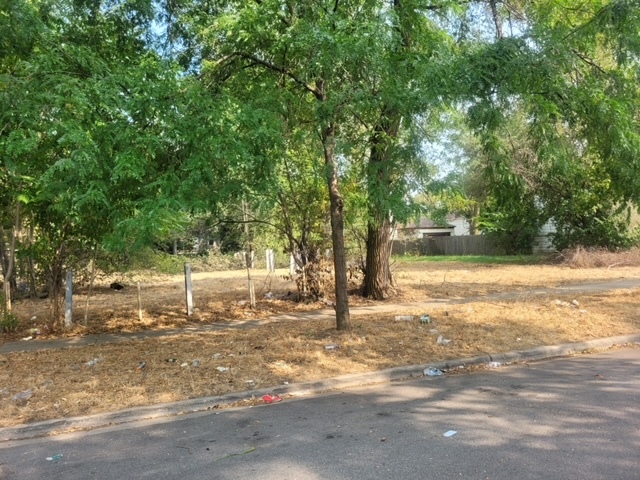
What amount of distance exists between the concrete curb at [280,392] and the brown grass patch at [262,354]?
17cm

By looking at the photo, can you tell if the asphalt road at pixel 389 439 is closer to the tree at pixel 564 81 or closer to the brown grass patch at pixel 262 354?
the brown grass patch at pixel 262 354

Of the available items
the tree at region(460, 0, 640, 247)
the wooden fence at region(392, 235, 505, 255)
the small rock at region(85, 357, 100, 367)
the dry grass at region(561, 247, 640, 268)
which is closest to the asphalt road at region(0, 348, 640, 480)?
the small rock at region(85, 357, 100, 367)

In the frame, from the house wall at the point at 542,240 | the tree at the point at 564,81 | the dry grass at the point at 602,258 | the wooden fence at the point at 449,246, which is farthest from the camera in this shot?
the wooden fence at the point at 449,246

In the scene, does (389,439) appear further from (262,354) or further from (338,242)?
(338,242)

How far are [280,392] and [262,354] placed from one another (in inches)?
54.2

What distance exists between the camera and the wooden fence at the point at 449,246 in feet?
120

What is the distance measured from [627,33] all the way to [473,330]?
17.8 feet

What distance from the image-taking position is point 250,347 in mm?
8391

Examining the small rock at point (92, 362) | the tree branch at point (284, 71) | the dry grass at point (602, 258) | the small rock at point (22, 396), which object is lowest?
the small rock at point (22, 396)

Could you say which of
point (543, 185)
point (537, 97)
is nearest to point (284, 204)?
point (537, 97)

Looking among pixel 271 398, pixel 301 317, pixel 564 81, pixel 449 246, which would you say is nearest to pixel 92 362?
pixel 271 398

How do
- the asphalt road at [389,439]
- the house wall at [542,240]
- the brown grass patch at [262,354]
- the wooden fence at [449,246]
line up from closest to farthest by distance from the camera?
the asphalt road at [389,439], the brown grass patch at [262,354], the house wall at [542,240], the wooden fence at [449,246]

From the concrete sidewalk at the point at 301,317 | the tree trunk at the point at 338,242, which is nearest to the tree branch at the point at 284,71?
the tree trunk at the point at 338,242

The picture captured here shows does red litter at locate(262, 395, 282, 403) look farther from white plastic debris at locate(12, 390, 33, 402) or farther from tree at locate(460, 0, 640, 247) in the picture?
tree at locate(460, 0, 640, 247)
